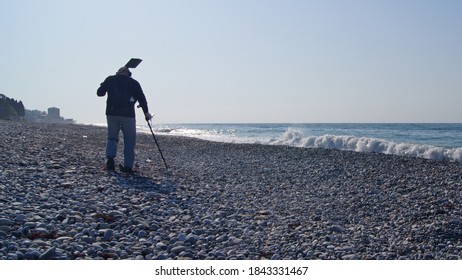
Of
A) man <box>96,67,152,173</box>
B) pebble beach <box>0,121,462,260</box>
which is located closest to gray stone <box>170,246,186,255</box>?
pebble beach <box>0,121,462,260</box>

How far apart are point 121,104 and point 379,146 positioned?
18207 millimetres

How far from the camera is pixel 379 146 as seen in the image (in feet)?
78.8

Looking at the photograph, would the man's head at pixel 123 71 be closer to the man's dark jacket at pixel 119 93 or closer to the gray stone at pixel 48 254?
the man's dark jacket at pixel 119 93

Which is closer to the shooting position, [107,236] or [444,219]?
[107,236]

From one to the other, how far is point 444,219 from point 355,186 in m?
3.50

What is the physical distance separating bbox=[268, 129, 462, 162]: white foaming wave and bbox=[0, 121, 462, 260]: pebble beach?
10.6m

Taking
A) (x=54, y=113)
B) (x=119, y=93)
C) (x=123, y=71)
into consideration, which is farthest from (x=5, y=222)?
(x=54, y=113)

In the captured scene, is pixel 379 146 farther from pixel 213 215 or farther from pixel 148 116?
pixel 213 215

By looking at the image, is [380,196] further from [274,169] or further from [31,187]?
[31,187]

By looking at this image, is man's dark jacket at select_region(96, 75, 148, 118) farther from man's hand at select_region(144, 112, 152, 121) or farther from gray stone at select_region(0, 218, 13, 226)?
gray stone at select_region(0, 218, 13, 226)

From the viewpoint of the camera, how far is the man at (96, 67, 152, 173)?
914 centimetres

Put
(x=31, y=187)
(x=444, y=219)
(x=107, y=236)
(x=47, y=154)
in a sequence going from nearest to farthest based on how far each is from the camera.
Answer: (x=107, y=236) → (x=444, y=219) → (x=31, y=187) → (x=47, y=154)
